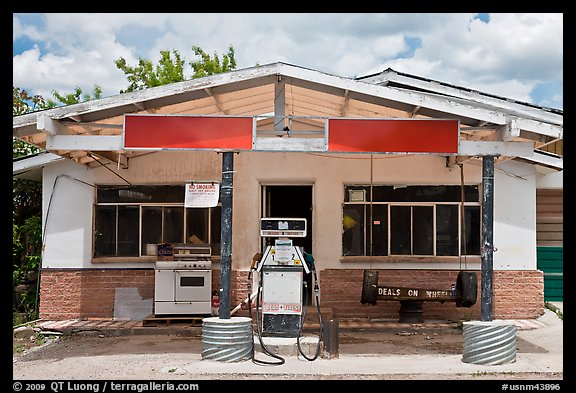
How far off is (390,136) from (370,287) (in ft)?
12.6

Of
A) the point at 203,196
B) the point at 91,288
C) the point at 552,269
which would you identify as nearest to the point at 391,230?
the point at 552,269

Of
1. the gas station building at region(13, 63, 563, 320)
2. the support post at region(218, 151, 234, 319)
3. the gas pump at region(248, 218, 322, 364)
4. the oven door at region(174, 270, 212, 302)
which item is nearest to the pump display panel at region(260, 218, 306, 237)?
the gas pump at region(248, 218, 322, 364)

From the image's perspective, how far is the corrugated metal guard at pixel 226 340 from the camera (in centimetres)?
977

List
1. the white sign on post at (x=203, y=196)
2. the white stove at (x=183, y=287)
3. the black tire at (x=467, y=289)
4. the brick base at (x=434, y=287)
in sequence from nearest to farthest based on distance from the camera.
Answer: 1. the white sign on post at (x=203, y=196)
2. the black tire at (x=467, y=289)
3. the white stove at (x=183, y=287)
4. the brick base at (x=434, y=287)

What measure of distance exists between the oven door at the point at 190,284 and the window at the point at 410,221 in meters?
2.88

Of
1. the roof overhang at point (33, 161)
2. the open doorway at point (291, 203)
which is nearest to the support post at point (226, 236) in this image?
the roof overhang at point (33, 161)

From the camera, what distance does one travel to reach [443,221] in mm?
13820

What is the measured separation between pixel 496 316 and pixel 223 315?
20.5 feet

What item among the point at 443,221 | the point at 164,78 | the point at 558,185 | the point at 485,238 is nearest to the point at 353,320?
the point at 443,221

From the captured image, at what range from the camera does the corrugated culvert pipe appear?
973cm

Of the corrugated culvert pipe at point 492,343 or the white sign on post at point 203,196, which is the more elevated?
the white sign on post at point 203,196

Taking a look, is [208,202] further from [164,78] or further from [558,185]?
[164,78]

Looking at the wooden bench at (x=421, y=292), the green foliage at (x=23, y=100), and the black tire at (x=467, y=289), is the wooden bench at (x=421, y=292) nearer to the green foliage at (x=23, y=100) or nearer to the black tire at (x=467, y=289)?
the black tire at (x=467, y=289)

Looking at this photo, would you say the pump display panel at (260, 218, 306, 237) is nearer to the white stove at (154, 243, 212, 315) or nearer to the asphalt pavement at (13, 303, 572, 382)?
the asphalt pavement at (13, 303, 572, 382)
